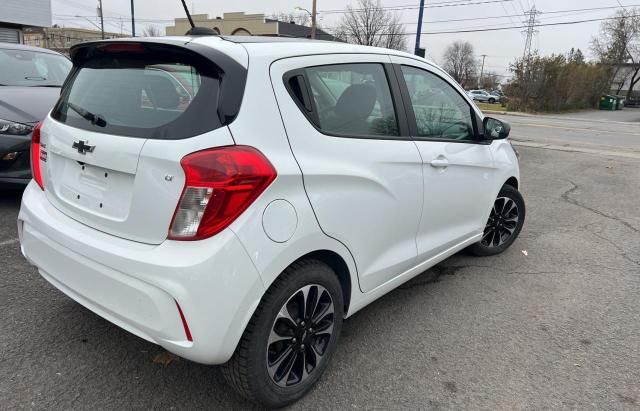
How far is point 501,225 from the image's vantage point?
4.25 metres

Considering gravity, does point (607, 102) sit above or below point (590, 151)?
above

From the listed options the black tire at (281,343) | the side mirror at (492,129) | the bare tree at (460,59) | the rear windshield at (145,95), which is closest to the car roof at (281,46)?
the rear windshield at (145,95)

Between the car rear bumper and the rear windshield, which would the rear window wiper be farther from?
the car rear bumper

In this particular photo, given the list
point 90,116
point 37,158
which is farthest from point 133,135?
point 37,158

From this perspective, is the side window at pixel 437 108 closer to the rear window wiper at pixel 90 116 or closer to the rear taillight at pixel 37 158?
the rear window wiper at pixel 90 116

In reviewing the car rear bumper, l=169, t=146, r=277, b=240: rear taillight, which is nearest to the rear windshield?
l=169, t=146, r=277, b=240: rear taillight

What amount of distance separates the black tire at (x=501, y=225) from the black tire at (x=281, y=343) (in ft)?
7.19

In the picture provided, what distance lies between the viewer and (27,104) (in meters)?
4.88

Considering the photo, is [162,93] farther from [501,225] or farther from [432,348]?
[501,225]

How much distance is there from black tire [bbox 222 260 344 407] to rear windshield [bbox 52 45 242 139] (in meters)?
0.76

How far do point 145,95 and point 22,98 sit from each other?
3704mm

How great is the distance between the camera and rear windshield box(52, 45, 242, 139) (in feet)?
6.43

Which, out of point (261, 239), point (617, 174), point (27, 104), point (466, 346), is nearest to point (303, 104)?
point (261, 239)

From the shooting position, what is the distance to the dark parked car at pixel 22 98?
4.57 metres
